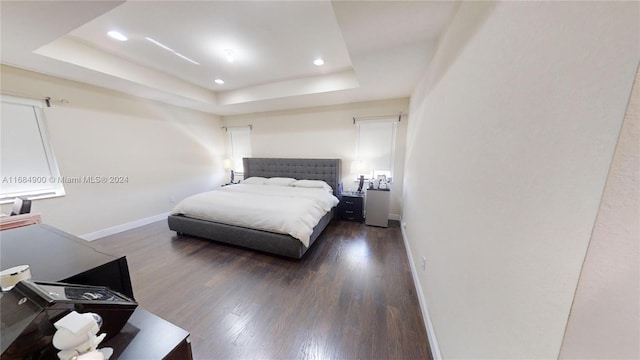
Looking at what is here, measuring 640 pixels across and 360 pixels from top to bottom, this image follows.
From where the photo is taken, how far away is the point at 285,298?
1.80 m

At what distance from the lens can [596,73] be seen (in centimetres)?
42

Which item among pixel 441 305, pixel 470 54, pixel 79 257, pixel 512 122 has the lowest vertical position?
pixel 441 305

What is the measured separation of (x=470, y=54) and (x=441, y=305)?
149 cm

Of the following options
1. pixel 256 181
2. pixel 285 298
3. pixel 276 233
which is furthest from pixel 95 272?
pixel 256 181

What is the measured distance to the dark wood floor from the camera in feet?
4.50

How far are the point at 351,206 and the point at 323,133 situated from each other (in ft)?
5.29

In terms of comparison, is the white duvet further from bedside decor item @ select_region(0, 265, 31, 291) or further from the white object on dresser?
bedside decor item @ select_region(0, 265, 31, 291)

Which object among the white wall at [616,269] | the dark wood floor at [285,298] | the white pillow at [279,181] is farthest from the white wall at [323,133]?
the white wall at [616,269]

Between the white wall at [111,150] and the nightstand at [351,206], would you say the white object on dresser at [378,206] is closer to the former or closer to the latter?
the nightstand at [351,206]

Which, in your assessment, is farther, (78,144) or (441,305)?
(78,144)

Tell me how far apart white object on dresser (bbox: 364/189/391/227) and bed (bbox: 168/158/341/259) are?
712 mm

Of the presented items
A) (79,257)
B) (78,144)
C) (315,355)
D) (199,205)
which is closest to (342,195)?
(199,205)

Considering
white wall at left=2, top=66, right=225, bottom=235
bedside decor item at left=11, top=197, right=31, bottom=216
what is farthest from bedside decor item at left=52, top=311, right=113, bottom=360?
white wall at left=2, top=66, right=225, bottom=235

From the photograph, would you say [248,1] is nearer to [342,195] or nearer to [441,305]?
[441,305]
